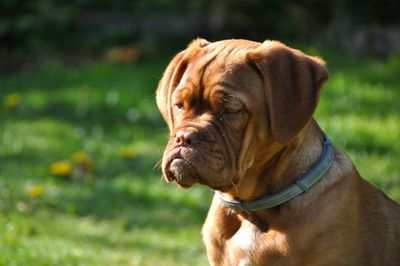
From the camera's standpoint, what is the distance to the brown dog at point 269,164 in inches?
186

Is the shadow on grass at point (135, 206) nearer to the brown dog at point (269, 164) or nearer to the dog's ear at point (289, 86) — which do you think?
the brown dog at point (269, 164)

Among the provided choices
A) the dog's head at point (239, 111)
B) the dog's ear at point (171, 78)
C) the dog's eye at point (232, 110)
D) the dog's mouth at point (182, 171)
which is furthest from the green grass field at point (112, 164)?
the dog's eye at point (232, 110)

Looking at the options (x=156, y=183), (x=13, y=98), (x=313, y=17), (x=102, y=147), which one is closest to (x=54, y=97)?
(x=13, y=98)

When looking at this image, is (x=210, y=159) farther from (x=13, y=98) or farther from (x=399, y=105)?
(x=13, y=98)

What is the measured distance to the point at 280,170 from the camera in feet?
16.1

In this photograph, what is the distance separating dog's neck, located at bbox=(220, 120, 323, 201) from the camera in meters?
4.91

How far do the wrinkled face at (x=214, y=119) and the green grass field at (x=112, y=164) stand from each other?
2.05m

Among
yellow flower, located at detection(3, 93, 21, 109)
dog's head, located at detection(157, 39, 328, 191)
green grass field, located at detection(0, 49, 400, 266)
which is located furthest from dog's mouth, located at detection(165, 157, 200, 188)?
yellow flower, located at detection(3, 93, 21, 109)

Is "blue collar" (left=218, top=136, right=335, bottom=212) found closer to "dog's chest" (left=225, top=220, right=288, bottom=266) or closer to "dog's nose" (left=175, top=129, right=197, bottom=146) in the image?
"dog's chest" (left=225, top=220, right=288, bottom=266)

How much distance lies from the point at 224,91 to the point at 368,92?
5.17 meters

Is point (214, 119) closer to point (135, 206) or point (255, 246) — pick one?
point (255, 246)

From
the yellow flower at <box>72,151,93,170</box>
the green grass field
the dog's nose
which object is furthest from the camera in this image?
the yellow flower at <box>72,151,93,170</box>

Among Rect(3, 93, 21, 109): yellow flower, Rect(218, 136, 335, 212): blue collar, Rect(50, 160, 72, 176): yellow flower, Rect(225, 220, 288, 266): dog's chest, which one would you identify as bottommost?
Rect(3, 93, 21, 109): yellow flower

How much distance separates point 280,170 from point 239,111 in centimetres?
45
